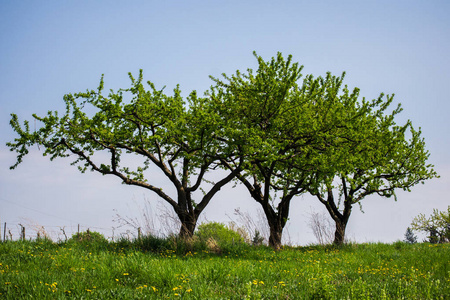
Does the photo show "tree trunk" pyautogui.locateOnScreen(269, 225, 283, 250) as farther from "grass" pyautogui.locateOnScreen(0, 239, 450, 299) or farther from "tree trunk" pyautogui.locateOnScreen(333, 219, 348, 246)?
"grass" pyautogui.locateOnScreen(0, 239, 450, 299)

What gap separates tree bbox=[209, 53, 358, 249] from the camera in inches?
540

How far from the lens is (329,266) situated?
33.1 feet

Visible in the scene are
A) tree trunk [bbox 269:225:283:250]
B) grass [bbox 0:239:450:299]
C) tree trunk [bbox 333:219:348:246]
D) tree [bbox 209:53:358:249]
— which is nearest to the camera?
grass [bbox 0:239:450:299]

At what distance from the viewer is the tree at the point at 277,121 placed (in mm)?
13719

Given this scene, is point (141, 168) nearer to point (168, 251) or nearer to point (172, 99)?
point (172, 99)

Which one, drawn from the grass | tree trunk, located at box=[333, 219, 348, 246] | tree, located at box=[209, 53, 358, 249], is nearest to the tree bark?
tree, located at box=[209, 53, 358, 249]

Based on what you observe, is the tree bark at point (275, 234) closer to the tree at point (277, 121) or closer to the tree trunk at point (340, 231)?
the tree at point (277, 121)

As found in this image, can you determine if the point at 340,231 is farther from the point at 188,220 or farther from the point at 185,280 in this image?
the point at 185,280

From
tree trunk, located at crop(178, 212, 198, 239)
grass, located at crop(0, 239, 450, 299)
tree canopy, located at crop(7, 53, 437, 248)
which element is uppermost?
tree canopy, located at crop(7, 53, 437, 248)

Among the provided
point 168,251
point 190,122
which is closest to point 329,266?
point 168,251

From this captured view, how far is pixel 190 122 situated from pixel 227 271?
8798mm

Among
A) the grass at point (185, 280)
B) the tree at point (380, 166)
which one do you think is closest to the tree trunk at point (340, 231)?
the tree at point (380, 166)

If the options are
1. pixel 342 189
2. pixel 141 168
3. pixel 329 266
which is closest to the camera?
pixel 329 266

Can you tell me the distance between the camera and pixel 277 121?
14328 millimetres
